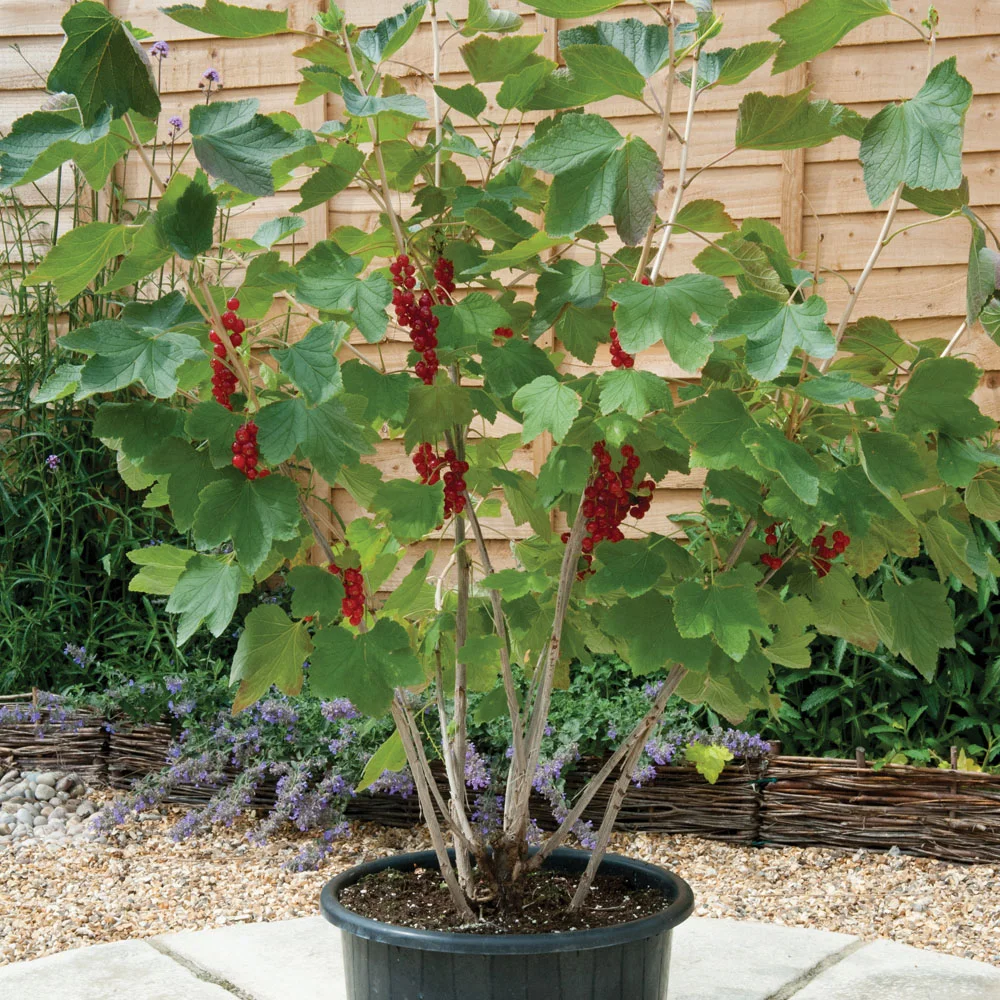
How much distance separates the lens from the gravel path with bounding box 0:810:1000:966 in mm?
2271

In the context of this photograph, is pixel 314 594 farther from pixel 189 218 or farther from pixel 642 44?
pixel 642 44

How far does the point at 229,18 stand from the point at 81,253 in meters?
0.25

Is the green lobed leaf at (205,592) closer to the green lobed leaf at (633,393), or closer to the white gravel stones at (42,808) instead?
the green lobed leaf at (633,393)

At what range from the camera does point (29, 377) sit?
3676mm

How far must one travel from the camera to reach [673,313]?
36.3 inches

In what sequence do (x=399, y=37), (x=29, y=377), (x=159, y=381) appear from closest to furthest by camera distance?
(x=159, y=381) < (x=399, y=37) < (x=29, y=377)

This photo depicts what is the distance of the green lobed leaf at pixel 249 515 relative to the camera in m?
0.94

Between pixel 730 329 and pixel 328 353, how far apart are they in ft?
1.03

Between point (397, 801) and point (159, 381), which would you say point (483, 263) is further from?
point (397, 801)

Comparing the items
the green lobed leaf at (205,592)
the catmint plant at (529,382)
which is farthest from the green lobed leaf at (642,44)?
the green lobed leaf at (205,592)

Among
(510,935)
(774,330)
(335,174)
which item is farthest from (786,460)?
(510,935)

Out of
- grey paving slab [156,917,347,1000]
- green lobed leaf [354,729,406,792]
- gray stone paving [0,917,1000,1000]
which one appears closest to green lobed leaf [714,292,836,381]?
green lobed leaf [354,729,406,792]

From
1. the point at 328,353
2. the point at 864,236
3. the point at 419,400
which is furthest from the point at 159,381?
the point at 864,236

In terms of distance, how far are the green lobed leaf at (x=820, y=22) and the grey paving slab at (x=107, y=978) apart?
4.37 ft
